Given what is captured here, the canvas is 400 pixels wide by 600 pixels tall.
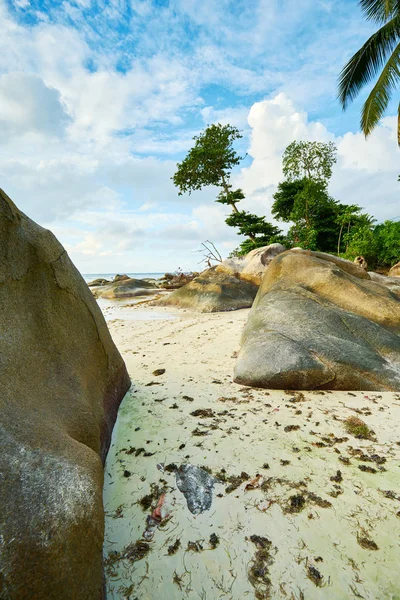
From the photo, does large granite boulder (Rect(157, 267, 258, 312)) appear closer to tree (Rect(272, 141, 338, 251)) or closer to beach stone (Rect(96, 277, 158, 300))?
beach stone (Rect(96, 277, 158, 300))

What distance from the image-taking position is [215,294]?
9.94 metres

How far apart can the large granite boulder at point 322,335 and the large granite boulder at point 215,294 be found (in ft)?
13.9

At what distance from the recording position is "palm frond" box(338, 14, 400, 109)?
10070 mm

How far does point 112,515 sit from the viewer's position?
167 centimetres

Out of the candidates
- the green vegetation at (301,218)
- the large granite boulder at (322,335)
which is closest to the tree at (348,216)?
the green vegetation at (301,218)

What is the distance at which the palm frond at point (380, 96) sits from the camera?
9.98m

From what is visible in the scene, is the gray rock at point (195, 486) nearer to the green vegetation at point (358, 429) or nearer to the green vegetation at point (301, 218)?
the green vegetation at point (358, 429)

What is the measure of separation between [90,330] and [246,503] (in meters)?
1.85

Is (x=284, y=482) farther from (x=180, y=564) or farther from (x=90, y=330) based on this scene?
(x=90, y=330)

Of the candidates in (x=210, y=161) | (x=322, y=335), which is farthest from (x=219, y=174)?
(x=322, y=335)

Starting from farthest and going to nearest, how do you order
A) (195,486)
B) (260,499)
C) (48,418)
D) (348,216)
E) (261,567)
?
(348,216)
(195,486)
(260,499)
(48,418)
(261,567)

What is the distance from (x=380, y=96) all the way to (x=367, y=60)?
1626 millimetres

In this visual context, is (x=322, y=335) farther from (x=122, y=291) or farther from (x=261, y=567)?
(x=122, y=291)

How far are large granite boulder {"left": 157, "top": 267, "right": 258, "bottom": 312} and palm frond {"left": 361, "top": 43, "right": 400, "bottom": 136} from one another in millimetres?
7643
